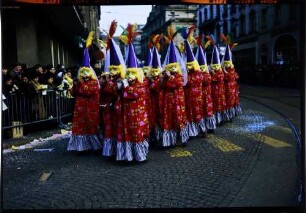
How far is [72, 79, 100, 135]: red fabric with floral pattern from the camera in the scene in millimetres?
6590

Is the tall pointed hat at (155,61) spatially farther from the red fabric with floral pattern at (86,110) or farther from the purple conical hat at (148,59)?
the red fabric with floral pattern at (86,110)

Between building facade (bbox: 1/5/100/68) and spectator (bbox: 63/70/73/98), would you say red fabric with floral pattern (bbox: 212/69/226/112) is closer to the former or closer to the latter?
building facade (bbox: 1/5/100/68)

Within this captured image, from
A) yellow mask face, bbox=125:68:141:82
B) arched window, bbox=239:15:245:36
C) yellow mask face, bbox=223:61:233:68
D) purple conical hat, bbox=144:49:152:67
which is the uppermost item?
arched window, bbox=239:15:245:36

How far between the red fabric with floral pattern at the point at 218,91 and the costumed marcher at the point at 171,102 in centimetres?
177

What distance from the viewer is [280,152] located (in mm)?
5980

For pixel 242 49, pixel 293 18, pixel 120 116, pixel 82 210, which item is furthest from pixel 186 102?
pixel 82 210

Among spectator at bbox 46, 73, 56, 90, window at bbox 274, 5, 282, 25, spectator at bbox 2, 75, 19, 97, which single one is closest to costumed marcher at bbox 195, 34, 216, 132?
A: window at bbox 274, 5, 282, 25

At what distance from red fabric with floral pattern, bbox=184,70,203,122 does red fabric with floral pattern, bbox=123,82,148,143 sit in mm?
1758

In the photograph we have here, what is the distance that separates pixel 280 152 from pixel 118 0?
3350 mm

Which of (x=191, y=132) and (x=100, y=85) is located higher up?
(x=100, y=85)

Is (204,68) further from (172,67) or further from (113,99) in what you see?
(113,99)

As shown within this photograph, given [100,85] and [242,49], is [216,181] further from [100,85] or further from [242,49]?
[242,49]

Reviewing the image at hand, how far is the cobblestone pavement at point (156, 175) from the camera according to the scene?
4.46 metres

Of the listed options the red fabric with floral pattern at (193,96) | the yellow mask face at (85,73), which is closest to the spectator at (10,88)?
the yellow mask face at (85,73)
